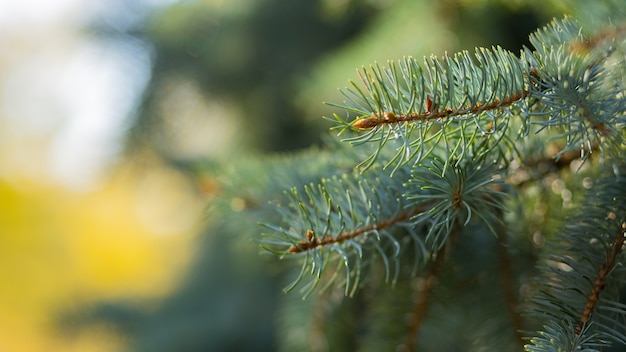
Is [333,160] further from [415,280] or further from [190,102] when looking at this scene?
[190,102]

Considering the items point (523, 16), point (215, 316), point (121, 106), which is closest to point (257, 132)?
point (121, 106)

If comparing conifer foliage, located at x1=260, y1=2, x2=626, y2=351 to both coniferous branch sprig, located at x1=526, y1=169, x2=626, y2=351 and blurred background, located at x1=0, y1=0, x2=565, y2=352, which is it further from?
blurred background, located at x1=0, y1=0, x2=565, y2=352

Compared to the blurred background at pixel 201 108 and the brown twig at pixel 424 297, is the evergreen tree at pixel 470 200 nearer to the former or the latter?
the brown twig at pixel 424 297

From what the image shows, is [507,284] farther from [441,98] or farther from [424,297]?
[441,98]

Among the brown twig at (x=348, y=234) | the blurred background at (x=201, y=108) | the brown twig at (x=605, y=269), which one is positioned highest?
the blurred background at (x=201, y=108)

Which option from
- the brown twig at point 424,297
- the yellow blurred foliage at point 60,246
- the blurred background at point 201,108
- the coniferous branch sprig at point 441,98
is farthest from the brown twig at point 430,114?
the yellow blurred foliage at point 60,246

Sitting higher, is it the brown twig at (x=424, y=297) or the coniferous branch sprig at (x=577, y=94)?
the coniferous branch sprig at (x=577, y=94)

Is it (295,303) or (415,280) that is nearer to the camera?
(415,280)

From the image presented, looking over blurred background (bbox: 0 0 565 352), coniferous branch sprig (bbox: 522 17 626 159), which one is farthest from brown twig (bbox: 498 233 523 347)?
blurred background (bbox: 0 0 565 352)
